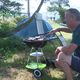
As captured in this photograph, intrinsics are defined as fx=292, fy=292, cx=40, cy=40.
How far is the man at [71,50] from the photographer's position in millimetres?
4207

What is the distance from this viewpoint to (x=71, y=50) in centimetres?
423

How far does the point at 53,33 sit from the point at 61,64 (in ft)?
2.77

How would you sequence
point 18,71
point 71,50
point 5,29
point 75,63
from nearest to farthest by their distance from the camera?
1. point 71,50
2. point 75,63
3. point 18,71
4. point 5,29

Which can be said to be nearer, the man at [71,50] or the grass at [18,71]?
the man at [71,50]

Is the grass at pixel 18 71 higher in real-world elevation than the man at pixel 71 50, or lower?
lower

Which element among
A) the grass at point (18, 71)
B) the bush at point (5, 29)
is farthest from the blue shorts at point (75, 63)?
the bush at point (5, 29)

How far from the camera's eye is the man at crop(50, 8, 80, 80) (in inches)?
166

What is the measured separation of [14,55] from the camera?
7043 millimetres

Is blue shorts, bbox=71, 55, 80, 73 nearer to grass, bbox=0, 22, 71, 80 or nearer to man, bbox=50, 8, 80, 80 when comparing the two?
man, bbox=50, 8, 80, 80

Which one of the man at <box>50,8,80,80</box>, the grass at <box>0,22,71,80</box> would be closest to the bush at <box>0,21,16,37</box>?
the grass at <box>0,22,71,80</box>

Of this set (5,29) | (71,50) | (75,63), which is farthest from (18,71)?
(5,29)

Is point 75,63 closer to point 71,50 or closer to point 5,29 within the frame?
point 71,50

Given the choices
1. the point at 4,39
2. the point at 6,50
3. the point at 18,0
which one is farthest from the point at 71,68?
the point at 18,0

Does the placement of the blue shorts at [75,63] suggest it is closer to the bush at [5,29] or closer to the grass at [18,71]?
the grass at [18,71]
